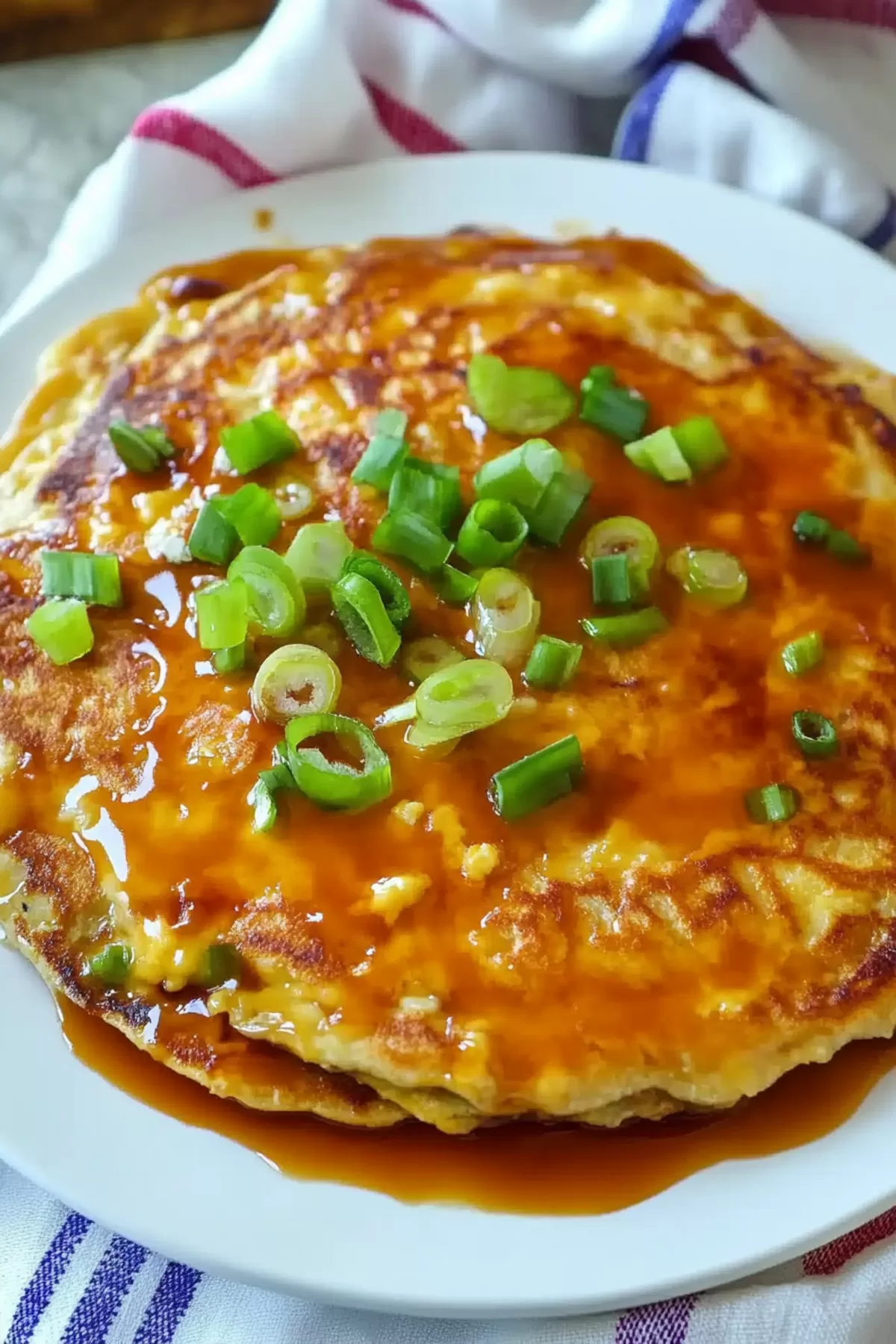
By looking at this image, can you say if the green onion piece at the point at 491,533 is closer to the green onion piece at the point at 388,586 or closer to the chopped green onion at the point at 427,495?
the chopped green onion at the point at 427,495

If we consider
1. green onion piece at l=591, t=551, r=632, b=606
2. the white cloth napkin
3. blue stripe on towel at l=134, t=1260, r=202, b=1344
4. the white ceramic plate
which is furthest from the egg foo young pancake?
the white cloth napkin

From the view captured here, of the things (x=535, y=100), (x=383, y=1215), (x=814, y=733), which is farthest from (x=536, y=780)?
(x=535, y=100)

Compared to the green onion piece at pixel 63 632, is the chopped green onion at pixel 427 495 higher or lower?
higher

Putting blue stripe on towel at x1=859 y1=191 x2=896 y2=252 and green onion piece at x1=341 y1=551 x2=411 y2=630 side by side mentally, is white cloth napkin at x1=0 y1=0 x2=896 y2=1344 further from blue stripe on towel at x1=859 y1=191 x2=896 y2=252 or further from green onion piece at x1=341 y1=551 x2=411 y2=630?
green onion piece at x1=341 y1=551 x2=411 y2=630

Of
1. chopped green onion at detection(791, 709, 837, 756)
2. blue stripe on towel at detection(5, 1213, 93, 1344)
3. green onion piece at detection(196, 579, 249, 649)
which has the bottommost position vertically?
blue stripe on towel at detection(5, 1213, 93, 1344)

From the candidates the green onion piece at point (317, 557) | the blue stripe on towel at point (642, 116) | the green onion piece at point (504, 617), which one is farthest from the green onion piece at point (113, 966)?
the blue stripe on towel at point (642, 116)
